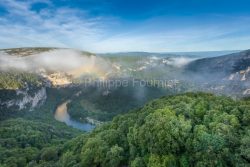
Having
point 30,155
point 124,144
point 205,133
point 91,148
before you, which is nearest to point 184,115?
point 205,133

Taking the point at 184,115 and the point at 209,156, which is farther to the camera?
the point at 184,115

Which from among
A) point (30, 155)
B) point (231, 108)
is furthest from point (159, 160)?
point (30, 155)

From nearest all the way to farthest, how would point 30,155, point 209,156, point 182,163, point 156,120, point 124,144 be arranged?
point 209,156 < point 182,163 < point 156,120 < point 124,144 < point 30,155

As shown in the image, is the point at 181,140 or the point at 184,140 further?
the point at 184,140

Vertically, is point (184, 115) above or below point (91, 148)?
above

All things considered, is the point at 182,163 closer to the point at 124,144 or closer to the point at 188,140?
the point at 188,140

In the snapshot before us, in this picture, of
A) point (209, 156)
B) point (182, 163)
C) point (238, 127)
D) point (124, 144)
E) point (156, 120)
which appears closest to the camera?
point (209, 156)

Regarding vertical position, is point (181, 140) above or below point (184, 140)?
above

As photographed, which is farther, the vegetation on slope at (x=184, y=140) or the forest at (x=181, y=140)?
the forest at (x=181, y=140)

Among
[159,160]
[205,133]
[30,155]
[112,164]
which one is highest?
[205,133]

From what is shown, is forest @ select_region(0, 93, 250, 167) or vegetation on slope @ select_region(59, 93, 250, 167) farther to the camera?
forest @ select_region(0, 93, 250, 167)
